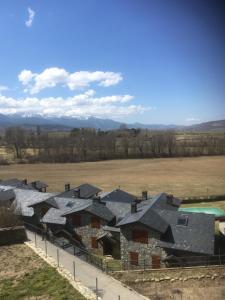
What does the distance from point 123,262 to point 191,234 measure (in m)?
5.25

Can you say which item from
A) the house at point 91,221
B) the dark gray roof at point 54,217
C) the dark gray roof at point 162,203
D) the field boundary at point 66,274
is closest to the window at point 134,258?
the house at point 91,221

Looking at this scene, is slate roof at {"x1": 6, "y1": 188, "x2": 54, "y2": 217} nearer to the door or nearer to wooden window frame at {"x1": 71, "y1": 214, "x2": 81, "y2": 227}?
wooden window frame at {"x1": 71, "y1": 214, "x2": 81, "y2": 227}

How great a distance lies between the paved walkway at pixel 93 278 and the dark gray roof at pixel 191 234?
577 centimetres

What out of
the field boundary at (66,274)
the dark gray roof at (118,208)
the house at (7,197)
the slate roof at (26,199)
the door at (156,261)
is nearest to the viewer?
the field boundary at (66,274)

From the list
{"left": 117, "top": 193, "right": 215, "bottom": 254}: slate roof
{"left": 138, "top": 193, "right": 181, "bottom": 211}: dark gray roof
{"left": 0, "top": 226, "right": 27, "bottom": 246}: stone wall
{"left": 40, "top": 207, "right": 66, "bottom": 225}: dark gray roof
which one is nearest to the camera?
{"left": 117, "top": 193, "right": 215, "bottom": 254}: slate roof

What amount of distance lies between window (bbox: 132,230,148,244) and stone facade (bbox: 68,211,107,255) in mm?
4161

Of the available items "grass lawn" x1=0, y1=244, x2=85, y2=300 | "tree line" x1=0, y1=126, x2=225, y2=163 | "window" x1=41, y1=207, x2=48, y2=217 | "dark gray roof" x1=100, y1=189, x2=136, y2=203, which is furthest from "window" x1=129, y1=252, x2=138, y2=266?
"tree line" x1=0, y1=126, x2=225, y2=163

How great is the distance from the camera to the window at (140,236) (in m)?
26.9

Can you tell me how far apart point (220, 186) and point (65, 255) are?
134 ft

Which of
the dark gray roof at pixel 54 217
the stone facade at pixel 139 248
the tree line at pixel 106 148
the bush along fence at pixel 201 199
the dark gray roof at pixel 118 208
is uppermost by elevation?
the tree line at pixel 106 148

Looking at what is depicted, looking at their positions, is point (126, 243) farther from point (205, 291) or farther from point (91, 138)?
point (91, 138)

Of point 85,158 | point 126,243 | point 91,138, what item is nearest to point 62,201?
Answer: point 126,243

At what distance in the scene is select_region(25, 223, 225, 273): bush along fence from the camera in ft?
80.6

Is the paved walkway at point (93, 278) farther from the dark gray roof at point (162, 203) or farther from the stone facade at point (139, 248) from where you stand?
the dark gray roof at point (162, 203)
